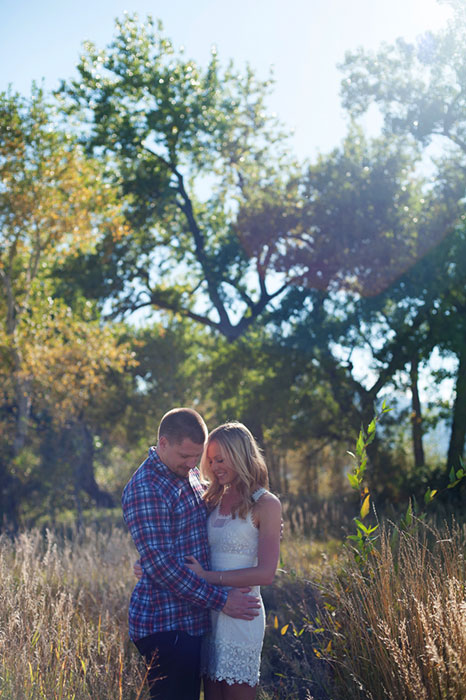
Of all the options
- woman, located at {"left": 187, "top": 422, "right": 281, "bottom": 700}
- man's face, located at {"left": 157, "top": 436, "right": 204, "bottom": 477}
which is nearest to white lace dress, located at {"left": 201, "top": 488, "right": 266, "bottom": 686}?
woman, located at {"left": 187, "top": 422, "right": 281, "bottom": 700}

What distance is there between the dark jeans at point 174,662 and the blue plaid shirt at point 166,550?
5 cm

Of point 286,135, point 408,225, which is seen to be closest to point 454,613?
point 408,225

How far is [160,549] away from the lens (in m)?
3.62

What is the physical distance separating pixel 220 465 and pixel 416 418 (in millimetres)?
16122

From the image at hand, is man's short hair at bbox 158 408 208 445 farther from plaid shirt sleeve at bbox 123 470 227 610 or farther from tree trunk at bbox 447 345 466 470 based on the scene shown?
tree trunk at bbox 447 345 466 470

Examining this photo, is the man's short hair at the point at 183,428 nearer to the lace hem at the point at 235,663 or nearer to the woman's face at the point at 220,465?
the woman's face at the point at 220,465

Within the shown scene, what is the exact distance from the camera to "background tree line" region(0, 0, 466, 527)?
1666 cm

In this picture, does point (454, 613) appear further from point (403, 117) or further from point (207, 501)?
point (403, 117)

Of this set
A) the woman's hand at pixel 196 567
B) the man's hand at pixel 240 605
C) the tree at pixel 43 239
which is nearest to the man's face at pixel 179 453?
the woman's hand at pixel 196 567

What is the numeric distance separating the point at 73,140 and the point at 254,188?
534cm

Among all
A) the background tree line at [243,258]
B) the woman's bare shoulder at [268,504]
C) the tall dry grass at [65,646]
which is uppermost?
the background tree line at [243,258]

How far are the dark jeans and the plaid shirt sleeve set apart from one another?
0.22 m

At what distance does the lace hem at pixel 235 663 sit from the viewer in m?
3.69

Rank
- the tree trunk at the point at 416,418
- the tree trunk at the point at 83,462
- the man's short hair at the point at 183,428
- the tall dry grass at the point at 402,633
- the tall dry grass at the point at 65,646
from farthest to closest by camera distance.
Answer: the tree trunk at the point at 83,462 → the tree trunk at the point at 416,418 → the tall dry grass at the point at 65,646 → the man's short hair at the point at 183,428 → the tall dry grass at the point at 402,633
